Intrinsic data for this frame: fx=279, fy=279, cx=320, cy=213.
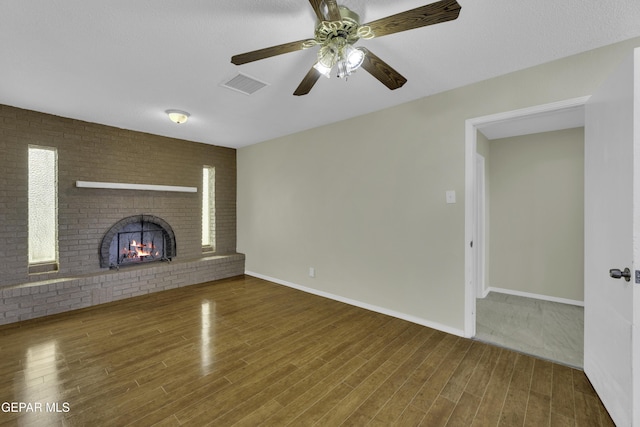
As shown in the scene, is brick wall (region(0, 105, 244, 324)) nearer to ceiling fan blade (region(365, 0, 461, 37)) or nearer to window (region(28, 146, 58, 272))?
window (region(28, 146, 58, 272))

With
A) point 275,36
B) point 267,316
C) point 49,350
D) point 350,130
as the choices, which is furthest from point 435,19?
point 49,350

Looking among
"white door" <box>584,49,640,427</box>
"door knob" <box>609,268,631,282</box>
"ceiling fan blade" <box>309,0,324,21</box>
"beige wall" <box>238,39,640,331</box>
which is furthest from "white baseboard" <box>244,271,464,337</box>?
"ceiling fan blade" <box>309,0,324,21</box>

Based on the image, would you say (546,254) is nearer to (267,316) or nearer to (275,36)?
(267,316)

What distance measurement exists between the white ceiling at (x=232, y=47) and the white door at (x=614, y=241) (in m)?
0.51

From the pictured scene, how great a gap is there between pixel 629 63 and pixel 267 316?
3.50 metres

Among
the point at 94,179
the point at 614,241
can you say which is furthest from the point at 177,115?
the point at 614,241

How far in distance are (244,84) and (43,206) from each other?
10.2 feet

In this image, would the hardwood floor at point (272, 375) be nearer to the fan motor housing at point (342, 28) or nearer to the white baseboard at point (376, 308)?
the white baseboard at point (376, 308)

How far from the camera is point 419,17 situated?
1376 mm

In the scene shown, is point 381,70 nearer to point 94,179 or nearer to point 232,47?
point 232,47

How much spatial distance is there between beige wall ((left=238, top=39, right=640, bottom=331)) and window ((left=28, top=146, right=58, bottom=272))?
2879mm

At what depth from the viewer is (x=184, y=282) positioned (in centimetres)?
450

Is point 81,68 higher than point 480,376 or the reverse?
higher

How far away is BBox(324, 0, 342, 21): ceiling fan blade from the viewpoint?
1.35 meters
